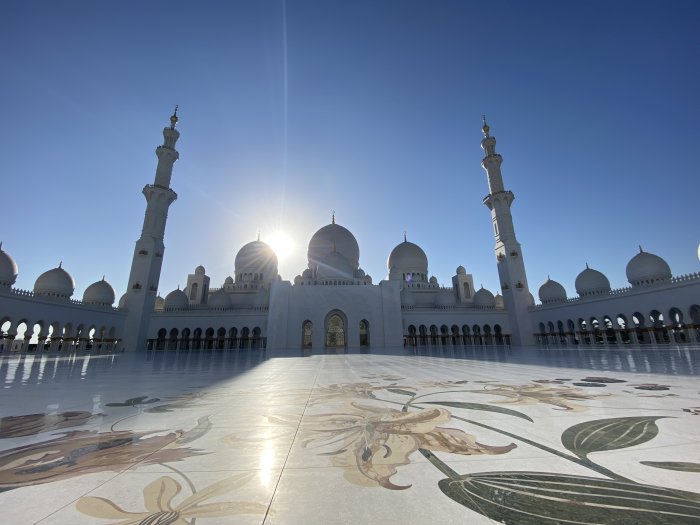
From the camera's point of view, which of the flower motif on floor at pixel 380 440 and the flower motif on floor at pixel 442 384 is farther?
the flower motif on floor at pixel 442 384

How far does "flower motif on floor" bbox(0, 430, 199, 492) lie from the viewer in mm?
1573

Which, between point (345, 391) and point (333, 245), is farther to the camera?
point (333, 245)

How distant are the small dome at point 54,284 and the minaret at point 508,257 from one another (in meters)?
36.0

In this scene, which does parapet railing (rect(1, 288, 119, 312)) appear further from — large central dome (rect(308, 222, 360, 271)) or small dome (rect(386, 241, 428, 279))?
small dome (rect(386, 241, 428, 279))

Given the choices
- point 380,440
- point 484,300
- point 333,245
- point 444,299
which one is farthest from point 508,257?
point 380,440

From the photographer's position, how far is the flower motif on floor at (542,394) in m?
2.98

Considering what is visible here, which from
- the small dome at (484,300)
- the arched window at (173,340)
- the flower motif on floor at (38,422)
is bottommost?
the flower motif on floor at (38,422)

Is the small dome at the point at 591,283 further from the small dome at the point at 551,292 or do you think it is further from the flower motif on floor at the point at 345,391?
the flower motif on floor at the point at 345,391

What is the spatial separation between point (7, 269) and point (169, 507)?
3139 cm

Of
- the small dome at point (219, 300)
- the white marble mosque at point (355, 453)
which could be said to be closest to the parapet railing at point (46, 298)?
the small dome at point (219, 300)

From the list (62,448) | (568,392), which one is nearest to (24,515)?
(62,448)

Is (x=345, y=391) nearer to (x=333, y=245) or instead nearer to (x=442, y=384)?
(x=442, y=384)

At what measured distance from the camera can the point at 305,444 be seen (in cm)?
198

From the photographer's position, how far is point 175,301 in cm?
3047
